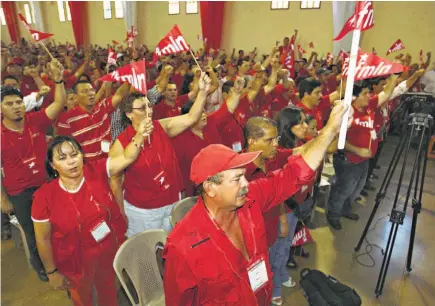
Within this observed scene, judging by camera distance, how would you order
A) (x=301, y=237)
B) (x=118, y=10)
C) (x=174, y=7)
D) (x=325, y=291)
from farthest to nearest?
(x=118, y=10) < (x=174, y=7) < (x=301, y=237) < (x=325, y=291)

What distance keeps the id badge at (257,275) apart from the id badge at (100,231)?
3.56 feet

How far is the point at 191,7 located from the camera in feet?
48.4

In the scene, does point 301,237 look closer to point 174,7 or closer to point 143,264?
point 143,264

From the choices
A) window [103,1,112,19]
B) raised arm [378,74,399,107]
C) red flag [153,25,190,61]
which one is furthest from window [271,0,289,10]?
red flag [153,25,190,61]

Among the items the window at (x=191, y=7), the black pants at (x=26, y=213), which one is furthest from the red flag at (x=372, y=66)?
the window at (x=191, y=7)

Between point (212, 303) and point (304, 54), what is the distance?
12551mm

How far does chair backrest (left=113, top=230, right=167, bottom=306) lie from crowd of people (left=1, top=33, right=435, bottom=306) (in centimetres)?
20

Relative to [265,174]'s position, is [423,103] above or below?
above

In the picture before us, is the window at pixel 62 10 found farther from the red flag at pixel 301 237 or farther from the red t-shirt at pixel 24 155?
the red flag at pixel 301 237

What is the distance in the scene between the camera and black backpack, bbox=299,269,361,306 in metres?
2.78

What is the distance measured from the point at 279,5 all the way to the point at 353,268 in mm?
11654

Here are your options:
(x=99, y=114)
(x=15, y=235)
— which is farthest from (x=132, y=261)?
(x=15, y=235)

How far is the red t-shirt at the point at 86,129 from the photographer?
11.5ft

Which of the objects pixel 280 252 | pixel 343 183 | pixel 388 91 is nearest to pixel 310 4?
pixel 388 91
